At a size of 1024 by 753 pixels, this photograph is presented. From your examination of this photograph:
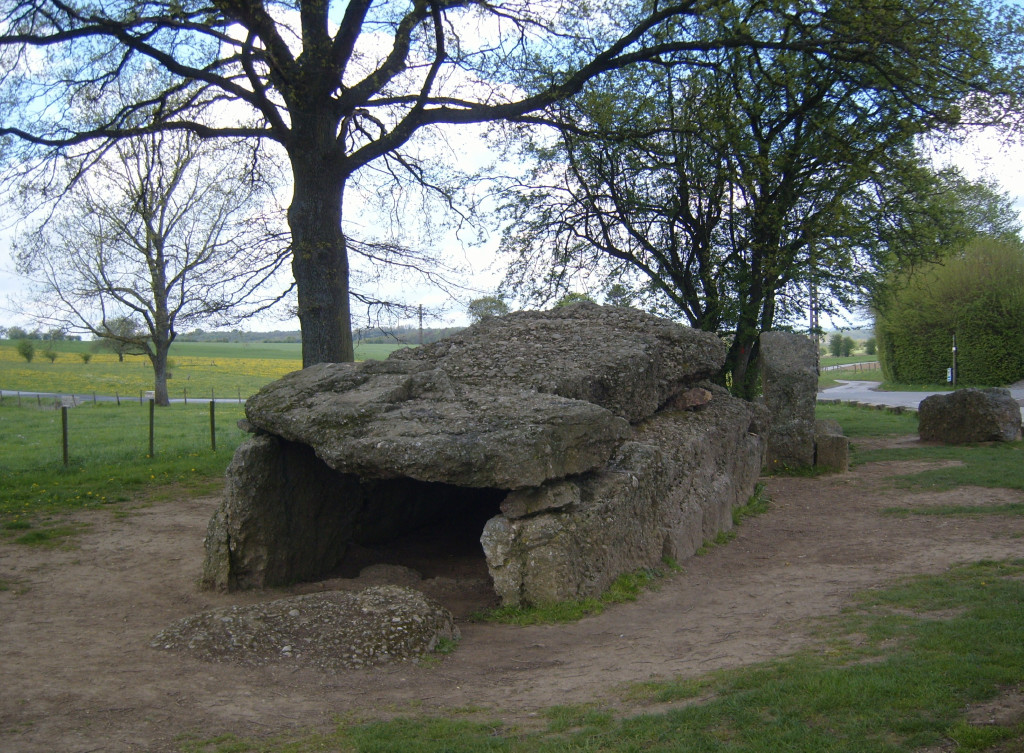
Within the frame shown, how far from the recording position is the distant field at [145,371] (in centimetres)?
4078

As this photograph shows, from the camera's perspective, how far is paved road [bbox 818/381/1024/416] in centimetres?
2747

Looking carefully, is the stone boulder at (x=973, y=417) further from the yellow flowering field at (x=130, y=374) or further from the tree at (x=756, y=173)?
the yellow flowering field at (x=130, y=374)

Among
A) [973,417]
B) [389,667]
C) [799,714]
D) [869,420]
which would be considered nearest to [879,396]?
[869,420]

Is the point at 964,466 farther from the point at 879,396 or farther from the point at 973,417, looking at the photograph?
the point at 879,396

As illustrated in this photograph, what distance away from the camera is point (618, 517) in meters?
7.79

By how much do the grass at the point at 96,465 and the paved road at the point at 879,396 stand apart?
19770 millimetres

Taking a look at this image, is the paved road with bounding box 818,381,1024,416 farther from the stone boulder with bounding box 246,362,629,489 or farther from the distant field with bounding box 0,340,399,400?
the stone boulder with bounding box 246,362,629,489

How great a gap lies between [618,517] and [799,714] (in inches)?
137

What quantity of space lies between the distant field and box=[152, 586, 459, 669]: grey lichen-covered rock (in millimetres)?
24078

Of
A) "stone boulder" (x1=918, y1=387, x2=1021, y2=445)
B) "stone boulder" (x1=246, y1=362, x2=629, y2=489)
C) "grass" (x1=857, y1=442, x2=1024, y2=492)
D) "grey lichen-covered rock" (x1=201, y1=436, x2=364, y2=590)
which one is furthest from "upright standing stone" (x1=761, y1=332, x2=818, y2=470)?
"grey lichen-covered rock" (x1=201, y1=436, x2=364, y2=590)

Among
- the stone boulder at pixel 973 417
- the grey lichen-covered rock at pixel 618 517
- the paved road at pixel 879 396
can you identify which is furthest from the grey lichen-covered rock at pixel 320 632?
the paved road at pixel 879 396

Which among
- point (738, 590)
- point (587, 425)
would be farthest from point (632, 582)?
point (587, 425)

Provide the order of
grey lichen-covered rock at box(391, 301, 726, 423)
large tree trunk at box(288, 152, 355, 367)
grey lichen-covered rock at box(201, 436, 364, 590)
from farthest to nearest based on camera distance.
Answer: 1. large tree trunk at box(288, 152, 355, 367)
2. grey lichen-covered rock at box(391, 301, 726, 423)
3. grey lichen-covered rock at box(201, 436, 364, 590)

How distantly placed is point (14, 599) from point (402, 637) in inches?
154
